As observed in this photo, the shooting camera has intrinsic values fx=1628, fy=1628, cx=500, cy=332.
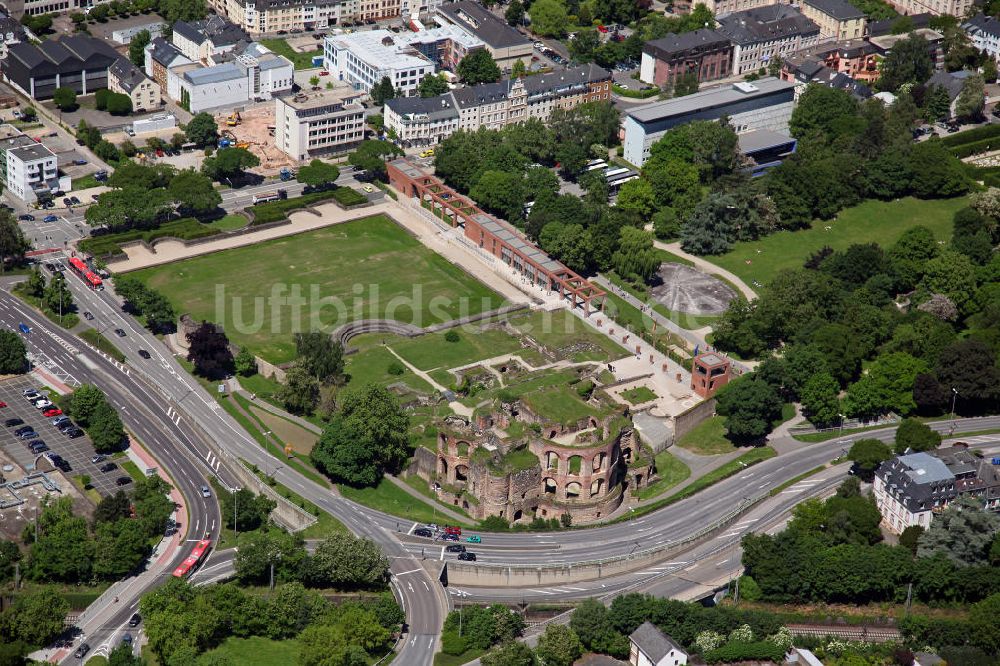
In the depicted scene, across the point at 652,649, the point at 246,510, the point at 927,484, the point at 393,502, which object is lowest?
the point at 393,502

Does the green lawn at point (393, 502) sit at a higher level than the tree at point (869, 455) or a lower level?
lower

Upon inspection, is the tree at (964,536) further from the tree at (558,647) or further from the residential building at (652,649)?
the tree at (558,647)

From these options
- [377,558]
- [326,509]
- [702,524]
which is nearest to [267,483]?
[326,509]

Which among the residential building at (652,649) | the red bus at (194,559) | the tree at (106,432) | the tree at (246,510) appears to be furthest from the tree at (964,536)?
the tree at (106,432)

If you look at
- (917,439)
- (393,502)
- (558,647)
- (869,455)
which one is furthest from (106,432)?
(917,439)

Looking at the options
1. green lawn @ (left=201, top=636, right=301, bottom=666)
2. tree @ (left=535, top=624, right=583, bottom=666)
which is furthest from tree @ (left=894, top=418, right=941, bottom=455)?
green lawn @ (left=201, top=636, right=301, bottom=666)

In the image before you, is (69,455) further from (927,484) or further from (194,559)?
(927,484)

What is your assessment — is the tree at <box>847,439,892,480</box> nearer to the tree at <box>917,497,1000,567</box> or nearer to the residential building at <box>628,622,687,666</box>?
the tree at <box>917,497,1000,567</box>
